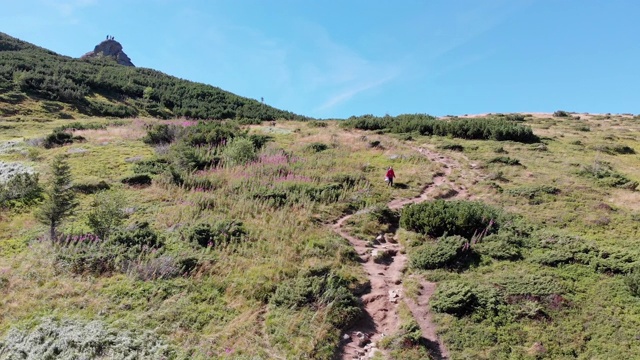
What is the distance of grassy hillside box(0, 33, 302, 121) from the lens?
46.2 metres

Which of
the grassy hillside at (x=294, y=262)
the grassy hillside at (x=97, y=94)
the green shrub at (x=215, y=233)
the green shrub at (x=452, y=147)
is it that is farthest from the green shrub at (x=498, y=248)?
the grassy hillside at (x=97, y=94)

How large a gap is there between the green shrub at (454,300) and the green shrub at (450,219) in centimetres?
338

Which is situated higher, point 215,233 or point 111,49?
point 111,49

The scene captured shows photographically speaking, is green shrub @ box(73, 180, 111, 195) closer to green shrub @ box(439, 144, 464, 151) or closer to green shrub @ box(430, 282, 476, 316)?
green shrub @ box(430, 282, 476, 316)

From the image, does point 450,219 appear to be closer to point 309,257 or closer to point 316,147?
point 309,257

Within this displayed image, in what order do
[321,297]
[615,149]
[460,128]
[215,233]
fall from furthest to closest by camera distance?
[460,128] < [615,149] < [215,233] < [321,297]

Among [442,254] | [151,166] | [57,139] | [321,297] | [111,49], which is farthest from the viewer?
[111,49]

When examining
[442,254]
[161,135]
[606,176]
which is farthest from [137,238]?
[606,176]

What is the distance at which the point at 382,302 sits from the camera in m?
10.3

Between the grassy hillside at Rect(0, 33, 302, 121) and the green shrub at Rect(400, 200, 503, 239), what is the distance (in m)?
30.8

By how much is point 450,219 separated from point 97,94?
5602 centimetres

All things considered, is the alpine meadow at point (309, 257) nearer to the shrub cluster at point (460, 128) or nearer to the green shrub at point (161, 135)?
the green shrub at point (161, 135)

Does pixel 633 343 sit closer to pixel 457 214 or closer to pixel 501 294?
pixel 501 294

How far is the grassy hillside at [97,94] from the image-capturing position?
152 feet
